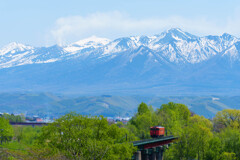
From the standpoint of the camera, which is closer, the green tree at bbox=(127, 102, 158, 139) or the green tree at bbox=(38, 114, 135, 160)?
the green tree at bbox=(38, 114, 135, 160)

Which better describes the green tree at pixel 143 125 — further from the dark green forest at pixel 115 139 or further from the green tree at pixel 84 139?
the green tree at pixel 84 139

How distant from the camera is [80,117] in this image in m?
73.9

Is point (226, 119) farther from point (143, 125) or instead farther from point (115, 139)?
point (115, 139)

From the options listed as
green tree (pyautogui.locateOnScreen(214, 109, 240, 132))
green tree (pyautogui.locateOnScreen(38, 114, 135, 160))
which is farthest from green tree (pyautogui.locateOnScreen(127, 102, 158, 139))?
green tree (pyautogui.locateOnScreen(38, 114, 135, 160))

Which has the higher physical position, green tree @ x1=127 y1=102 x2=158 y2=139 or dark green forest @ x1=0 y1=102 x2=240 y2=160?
green tree @ x1=127 y1=102 x2=158 y2=139

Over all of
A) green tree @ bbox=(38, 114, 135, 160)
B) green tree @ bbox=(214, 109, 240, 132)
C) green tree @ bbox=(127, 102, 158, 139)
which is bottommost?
green tree @ bbox=(38, 114, 135, 160)

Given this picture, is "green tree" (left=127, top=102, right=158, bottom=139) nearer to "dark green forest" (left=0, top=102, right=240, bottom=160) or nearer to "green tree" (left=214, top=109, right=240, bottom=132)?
"dark green forest" (left=0, top=102, right=240, bottom=160)

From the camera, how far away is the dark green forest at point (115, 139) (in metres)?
63.6

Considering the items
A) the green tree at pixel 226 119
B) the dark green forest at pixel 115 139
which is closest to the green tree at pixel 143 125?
the dark green forest at pixel 115 139

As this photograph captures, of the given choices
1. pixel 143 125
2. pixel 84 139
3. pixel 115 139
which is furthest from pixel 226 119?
pixel 84 139

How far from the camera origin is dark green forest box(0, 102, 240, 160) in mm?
63562

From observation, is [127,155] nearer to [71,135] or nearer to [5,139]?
[71,135]

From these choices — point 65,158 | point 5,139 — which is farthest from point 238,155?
point 5,139

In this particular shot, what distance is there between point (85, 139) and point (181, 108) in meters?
99.8
